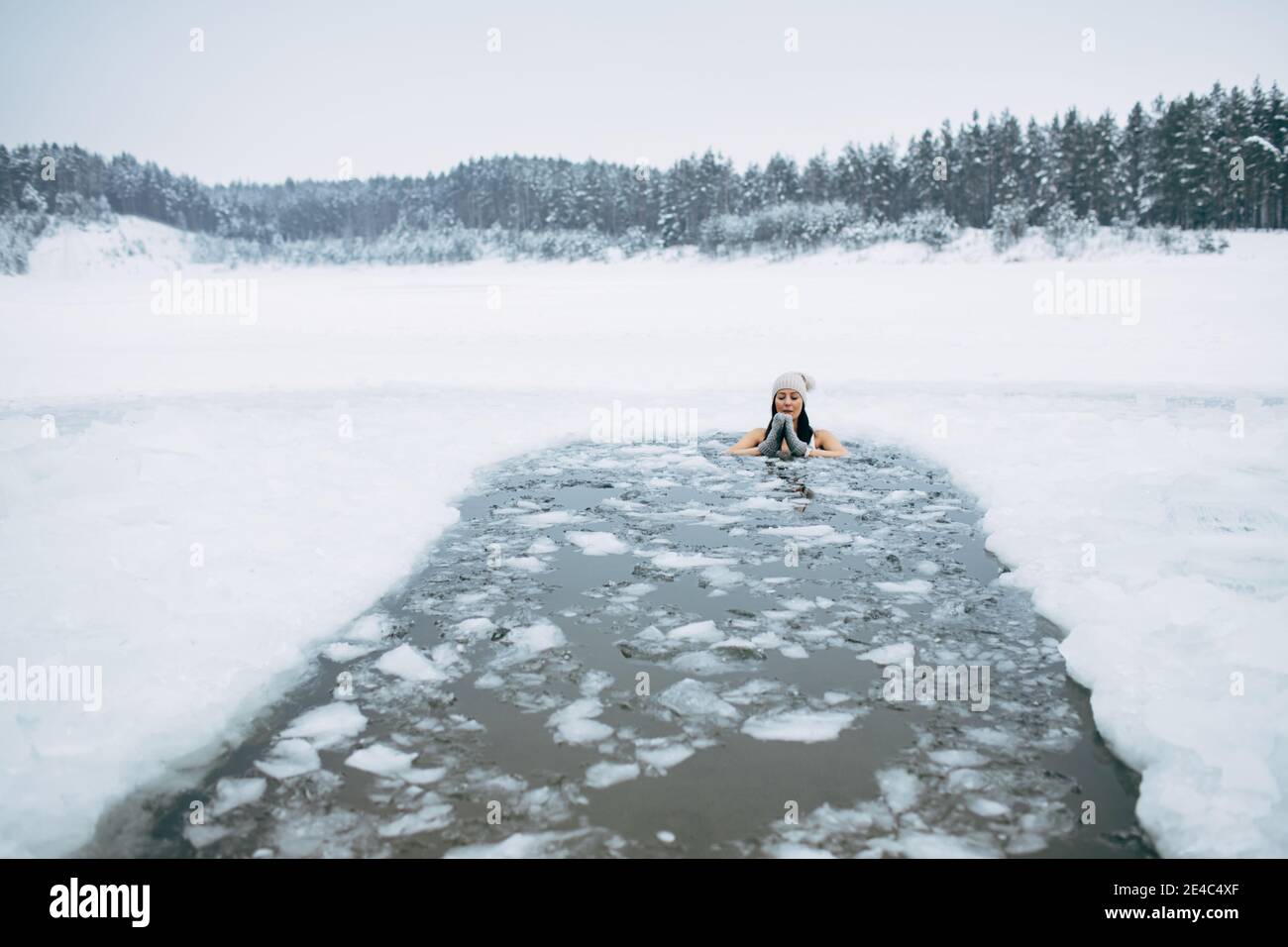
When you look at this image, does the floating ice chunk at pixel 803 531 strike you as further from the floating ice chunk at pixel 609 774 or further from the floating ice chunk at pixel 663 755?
the floating ice chunk at pixel 609 774

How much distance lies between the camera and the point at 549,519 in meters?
6.09

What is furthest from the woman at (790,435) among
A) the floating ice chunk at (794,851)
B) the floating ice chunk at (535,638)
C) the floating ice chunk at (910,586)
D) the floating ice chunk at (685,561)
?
the floating ice chunk at (794,851)

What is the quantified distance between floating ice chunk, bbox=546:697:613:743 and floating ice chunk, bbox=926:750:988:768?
1159 mm

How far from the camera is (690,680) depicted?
3576 millimetres

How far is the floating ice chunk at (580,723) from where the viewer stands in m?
3.15

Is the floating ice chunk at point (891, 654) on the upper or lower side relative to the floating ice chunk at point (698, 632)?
lower

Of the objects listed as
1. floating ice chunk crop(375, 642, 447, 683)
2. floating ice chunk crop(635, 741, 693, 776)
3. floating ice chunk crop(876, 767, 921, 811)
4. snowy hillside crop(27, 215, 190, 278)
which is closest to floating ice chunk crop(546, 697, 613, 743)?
floating ice chunk crop(635, 741, 693, 776)

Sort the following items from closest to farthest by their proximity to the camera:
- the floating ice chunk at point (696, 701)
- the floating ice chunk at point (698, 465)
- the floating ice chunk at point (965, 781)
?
the floating ice chunk at point (965, 781) < the floating ice chunk at point (696, 701) < the floating ice chunk at point (698, 465)

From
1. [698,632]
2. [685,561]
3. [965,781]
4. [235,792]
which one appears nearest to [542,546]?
[685,561]

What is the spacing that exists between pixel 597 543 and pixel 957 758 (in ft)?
9.66

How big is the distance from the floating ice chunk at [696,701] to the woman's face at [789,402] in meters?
5.09

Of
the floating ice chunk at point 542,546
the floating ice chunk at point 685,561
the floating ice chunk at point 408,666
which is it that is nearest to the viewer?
the floating ice chunk at point 408,666
